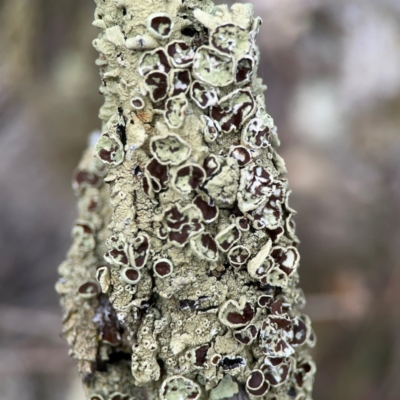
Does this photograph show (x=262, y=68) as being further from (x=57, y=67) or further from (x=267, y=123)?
(x=267, y=123)

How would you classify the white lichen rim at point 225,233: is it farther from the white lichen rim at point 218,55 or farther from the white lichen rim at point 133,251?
the white lichen rim at point 218,55

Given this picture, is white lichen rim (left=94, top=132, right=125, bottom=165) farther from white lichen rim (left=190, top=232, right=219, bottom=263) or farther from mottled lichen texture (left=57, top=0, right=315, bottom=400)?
white lichen rim (left=190, top=232, right=219, bottom=263)

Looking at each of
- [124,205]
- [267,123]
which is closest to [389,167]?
[267,123]

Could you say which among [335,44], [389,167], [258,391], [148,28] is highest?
[335,44]

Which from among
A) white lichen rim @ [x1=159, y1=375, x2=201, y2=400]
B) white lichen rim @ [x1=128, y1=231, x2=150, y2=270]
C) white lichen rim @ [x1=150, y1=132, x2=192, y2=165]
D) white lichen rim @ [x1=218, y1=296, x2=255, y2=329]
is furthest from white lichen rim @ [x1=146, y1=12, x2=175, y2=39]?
white lichen rim @ [x1=159, y1=375, x2=201, y2=400]

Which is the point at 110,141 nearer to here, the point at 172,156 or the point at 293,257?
the point at 172,156

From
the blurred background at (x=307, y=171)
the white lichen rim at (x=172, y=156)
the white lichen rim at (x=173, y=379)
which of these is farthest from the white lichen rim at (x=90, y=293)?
the blurred background at (x=307, y=171)
